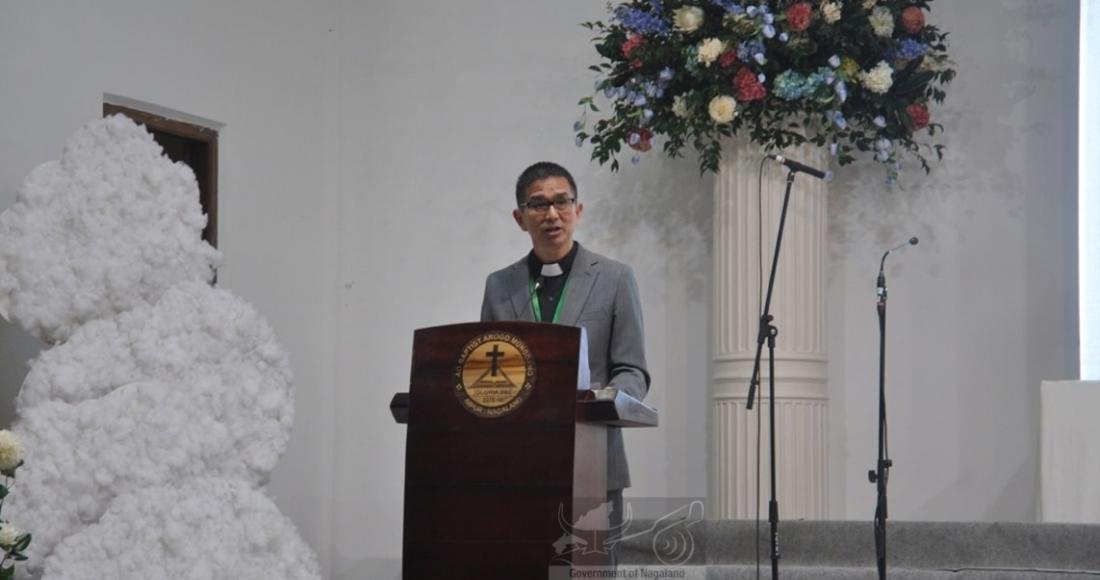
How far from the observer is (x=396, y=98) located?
20.8ft

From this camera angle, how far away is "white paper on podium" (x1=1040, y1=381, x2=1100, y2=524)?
190 inches

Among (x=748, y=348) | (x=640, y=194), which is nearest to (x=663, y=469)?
(x=748, y=348)

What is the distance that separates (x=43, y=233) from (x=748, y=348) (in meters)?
2.66

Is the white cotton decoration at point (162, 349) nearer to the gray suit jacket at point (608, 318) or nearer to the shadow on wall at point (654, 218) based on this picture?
the gray suit jacket at point (608, 318)

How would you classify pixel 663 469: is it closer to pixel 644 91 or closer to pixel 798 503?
pixel 798 503

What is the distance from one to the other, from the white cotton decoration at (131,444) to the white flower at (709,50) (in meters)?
2.12

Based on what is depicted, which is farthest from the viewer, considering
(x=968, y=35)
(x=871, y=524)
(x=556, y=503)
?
(x=968, y=35)

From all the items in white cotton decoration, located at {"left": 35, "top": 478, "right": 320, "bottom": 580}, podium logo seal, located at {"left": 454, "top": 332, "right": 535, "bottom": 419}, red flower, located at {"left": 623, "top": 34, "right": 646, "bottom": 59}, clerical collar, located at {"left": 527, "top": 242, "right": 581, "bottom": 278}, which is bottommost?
white cotton decoration, located at {"left": 35, "top": 478, "right": 320, "bottom": 580}

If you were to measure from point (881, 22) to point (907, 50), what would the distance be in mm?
152

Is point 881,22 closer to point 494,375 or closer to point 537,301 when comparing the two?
point 537,301

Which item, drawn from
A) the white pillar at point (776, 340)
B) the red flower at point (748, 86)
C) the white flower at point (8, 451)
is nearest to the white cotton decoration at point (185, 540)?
the white flower at point (8, 451)

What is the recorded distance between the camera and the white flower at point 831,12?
5051 mm

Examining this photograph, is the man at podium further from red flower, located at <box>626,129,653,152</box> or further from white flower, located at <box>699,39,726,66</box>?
red flower, located at <box>626,129,653,152</box>

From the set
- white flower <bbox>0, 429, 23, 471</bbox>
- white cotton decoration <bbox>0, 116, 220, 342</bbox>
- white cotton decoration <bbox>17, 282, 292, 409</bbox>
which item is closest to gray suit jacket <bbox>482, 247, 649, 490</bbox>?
white cotton decoration <bbox>17, 282, 292, 409</bbox>
